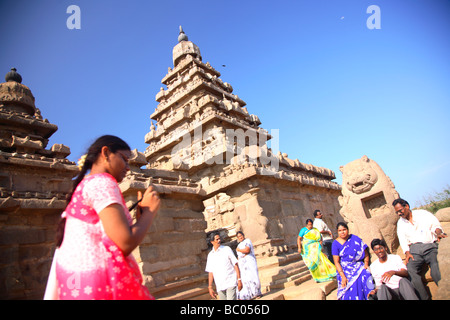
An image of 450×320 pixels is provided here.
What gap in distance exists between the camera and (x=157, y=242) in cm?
629

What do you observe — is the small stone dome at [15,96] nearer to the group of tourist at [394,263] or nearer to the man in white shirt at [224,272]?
the man in white shirt at [224,272]

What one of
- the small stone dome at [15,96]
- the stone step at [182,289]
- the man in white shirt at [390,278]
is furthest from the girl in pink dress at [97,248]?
the small stone dome at [15,96]

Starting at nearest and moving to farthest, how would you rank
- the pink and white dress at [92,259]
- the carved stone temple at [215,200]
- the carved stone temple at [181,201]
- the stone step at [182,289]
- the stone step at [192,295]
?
the pink and white dress at [92,259] → the stone step at [182,289] → the stone step at [192,295] → the carved stone temple at [215,200] → the carved stone temple at [181,201]

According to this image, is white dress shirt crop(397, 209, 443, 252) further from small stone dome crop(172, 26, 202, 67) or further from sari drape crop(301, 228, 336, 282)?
small stone dome crop(172, 26, 202, 67)

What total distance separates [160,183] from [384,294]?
5.12 meters

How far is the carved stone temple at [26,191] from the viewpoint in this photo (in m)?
7.16

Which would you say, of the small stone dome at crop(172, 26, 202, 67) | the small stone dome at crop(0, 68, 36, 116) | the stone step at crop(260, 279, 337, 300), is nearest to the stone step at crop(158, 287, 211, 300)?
the stone step at crop(260, 279, 337, 300)

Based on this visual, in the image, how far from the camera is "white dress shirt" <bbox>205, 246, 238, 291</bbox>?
5469 mm

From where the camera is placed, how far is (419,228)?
4.42 meters

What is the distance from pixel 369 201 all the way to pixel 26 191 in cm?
1011

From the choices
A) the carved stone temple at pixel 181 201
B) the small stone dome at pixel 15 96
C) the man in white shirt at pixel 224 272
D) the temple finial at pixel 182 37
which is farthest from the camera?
the temple finial at pixel 182 37

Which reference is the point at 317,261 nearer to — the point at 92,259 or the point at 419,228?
the point at 419,228

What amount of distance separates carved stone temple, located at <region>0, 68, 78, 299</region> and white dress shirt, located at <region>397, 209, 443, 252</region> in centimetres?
831
